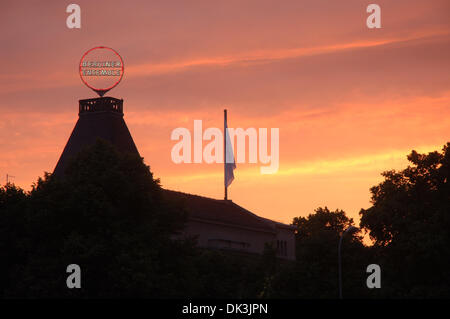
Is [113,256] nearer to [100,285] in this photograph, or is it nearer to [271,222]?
[100,285]

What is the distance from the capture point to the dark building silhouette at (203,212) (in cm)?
6825

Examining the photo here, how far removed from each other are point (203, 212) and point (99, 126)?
1420 centimetres

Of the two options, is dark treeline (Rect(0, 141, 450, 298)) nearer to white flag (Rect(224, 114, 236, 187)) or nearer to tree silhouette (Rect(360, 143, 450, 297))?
tree silhouette (Rect(360, 143, 450, 297))

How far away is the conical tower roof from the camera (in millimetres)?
67938

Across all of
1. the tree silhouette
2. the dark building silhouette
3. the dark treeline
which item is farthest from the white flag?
the dark treeline

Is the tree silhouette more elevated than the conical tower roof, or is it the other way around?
the conical tower roof

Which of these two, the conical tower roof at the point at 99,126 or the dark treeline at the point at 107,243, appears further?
the conical tower roof at the point at 99,126

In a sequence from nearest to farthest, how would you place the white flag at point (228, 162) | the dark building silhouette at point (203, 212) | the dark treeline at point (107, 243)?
the dark treeline at point (107, 243), the dark building silhouette at point (203, 212), the white flag at point (228, 162)

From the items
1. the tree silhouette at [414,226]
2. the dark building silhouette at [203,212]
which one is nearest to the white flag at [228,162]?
the dark building silhouette at [203,212]

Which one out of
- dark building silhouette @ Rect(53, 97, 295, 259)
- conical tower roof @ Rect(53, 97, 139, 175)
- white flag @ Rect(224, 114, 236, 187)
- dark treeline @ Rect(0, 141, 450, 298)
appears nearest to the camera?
dark treeline @ Rect(0, 141, 450, 298)

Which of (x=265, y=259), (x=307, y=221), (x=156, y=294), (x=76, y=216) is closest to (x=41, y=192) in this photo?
(x=76, y=216)

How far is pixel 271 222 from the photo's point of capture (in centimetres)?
8450

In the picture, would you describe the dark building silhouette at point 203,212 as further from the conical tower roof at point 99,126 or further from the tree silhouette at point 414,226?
the tree silhouette at point 414,226

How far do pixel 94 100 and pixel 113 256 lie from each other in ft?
88.6
